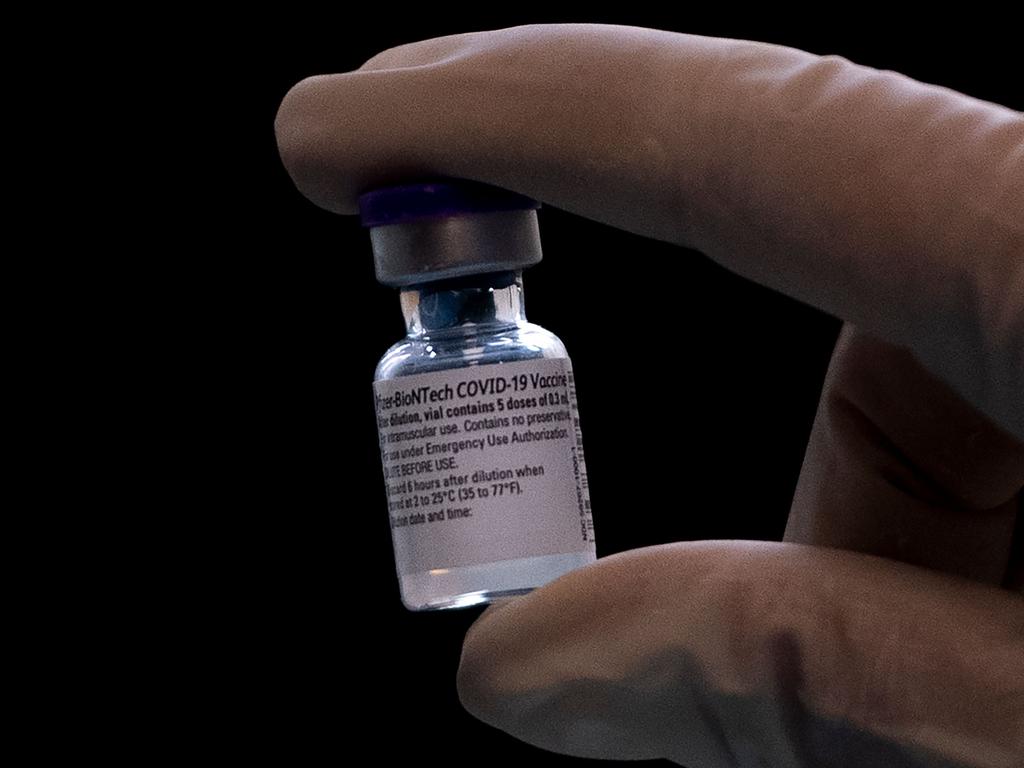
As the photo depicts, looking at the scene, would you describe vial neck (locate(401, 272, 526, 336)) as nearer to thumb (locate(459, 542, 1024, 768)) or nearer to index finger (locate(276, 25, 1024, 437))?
index finger (locate(276, 25, 1024, 437))

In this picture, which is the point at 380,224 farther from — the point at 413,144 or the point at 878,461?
the point at 878,461

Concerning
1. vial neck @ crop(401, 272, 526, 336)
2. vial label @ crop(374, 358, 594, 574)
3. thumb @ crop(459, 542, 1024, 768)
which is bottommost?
thumb @ crop(459, 542, 1024, 768)

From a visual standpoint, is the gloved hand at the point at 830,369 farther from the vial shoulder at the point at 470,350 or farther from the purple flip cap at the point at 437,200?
the vial shoulder at the point at 470,350

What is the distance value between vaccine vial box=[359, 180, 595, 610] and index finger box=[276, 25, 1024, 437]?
5 centimetres

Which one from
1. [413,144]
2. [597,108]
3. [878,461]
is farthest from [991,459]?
[413,144]

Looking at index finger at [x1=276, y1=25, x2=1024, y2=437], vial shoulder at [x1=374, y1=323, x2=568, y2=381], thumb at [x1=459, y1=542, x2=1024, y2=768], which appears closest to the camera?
index finger at [x1=276, y1=25, x2=1024, y2=437]

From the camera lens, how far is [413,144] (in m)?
1.05

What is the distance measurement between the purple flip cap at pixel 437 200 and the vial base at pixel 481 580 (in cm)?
30

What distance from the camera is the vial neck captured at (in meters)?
1.15

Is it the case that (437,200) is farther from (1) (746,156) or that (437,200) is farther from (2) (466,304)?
Result: (1) (746,156)

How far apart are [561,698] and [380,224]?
43 centimetres

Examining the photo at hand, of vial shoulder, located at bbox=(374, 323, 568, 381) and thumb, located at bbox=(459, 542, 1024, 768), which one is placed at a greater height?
vial shoulder, located at bbox=(374, 323, 568, 381)

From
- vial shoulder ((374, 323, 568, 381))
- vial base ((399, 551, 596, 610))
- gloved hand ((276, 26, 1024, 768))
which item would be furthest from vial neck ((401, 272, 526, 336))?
vial base ((399, 551, 596, 610))

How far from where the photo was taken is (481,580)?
1.12 metres
